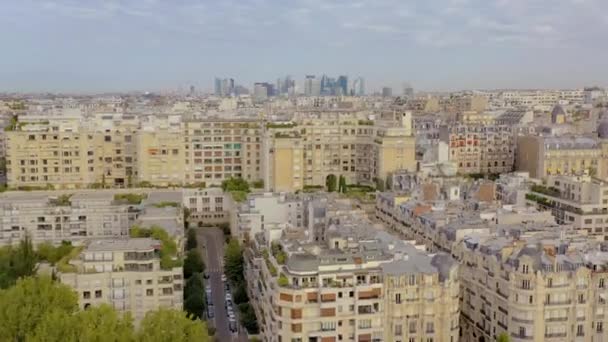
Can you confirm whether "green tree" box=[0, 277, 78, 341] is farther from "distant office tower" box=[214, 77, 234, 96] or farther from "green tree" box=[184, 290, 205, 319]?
"distant office tower" box=[214, 77, 234, 96]

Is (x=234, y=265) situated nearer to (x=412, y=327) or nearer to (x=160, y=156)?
(x=412, y=327)

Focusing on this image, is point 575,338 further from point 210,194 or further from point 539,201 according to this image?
point 210,194

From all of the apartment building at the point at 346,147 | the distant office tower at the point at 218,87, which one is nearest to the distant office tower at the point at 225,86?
the distant office tower at the point at 218,87

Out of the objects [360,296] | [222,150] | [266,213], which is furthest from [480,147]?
[360,296]

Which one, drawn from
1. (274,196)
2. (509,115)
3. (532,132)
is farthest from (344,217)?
(509,115)

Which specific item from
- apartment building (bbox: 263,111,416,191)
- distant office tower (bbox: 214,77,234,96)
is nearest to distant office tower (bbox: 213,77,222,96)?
distant office tower (bbox: 214,77,234,96)

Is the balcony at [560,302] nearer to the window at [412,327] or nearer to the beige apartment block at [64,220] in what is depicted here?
the window at [412,327]
